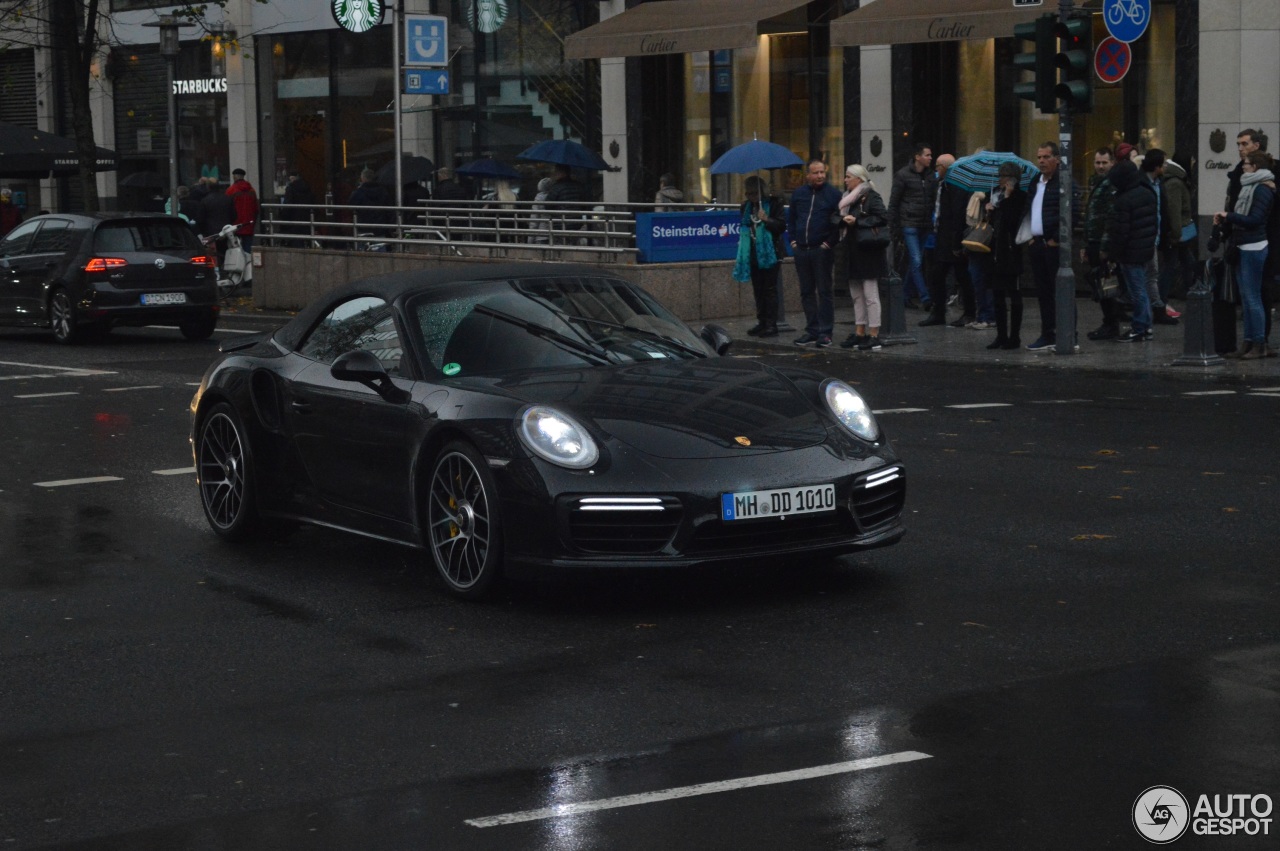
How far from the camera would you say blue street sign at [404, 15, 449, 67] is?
28.3m

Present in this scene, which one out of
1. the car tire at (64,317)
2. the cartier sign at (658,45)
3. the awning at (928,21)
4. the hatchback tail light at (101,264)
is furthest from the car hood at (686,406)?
the cartier sign at (658,45)

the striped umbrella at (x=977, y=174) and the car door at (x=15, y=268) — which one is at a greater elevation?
the striped umbrella at (x=977, y=174)

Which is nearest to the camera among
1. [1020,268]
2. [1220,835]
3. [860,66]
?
[1220,835]

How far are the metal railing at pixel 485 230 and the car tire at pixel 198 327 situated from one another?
3.28 meters

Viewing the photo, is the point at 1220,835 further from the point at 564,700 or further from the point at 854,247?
the point at 854,247

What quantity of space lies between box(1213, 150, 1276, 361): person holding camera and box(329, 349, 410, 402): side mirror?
1063 centimetres

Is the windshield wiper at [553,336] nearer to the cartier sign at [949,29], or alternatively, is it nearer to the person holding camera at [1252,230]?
the person holding camera at [1252,230]

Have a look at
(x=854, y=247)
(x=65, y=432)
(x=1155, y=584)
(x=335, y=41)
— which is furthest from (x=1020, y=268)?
(x=335, y=41)

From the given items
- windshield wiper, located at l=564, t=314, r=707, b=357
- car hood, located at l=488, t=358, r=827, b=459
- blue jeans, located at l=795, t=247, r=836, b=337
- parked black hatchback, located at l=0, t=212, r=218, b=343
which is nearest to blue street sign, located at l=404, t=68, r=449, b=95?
parked black hatchback, located at l=0, t=212, r=218, b=343

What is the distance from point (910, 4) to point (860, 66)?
241cm

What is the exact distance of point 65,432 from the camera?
14250mm

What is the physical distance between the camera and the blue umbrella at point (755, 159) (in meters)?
25.2

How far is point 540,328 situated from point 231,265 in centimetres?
2310

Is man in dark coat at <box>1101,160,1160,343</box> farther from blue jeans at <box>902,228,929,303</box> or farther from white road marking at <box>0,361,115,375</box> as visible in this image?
white road marking at <box>0,361,115,375</box>
